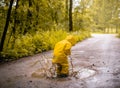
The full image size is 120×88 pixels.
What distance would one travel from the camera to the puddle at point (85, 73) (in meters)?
9.78

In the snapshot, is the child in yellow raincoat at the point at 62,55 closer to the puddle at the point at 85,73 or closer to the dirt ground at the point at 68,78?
the dirt ground at the point at 68,78

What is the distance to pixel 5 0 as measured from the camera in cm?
1496

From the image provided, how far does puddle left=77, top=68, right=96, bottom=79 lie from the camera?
9780 millimetres

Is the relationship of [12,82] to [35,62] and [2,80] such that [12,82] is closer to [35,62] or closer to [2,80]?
[2,80]

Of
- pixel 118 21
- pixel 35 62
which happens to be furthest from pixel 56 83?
pixel 118 21

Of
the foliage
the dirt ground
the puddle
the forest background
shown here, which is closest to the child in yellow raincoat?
the dirt ground

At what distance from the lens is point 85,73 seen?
1032cm

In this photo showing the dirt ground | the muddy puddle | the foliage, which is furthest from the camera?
the foliage

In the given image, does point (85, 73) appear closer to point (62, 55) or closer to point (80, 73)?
point (80, 73)

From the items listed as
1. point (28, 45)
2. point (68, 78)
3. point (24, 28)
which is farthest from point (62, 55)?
point (24, 28)

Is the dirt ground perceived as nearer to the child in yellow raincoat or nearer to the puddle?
the puddle

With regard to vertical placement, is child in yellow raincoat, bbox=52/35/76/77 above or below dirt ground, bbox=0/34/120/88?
above

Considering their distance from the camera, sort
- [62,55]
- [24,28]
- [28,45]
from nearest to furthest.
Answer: [62,55] < [28,45] < [24,28]

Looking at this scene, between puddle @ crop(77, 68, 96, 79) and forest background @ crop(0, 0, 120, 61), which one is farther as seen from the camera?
forest background @ crop(0, 0, 120, 61)
